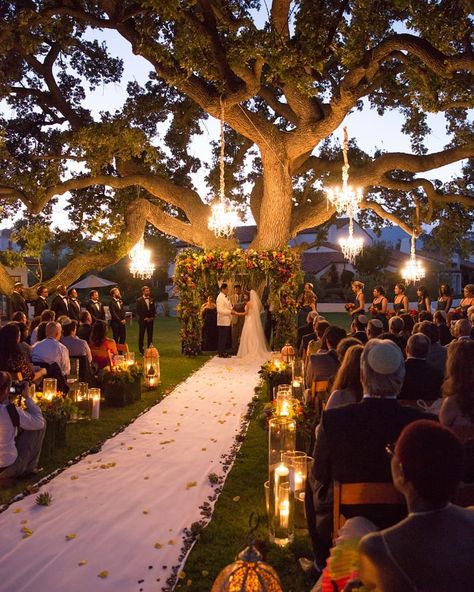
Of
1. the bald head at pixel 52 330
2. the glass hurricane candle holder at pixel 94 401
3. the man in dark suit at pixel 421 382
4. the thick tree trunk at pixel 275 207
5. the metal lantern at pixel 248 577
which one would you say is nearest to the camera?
the metal lantern at pixel 248 577

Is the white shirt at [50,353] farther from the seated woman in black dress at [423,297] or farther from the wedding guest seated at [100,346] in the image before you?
the seated woman in black dress at [423,297]

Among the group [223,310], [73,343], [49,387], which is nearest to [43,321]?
[73,343]

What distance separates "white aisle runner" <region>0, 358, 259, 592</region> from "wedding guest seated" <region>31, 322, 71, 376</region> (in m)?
1.38

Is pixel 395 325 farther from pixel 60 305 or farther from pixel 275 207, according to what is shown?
pixel 275 207

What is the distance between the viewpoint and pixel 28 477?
20.7 ft

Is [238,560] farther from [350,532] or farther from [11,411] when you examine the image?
[11,411]

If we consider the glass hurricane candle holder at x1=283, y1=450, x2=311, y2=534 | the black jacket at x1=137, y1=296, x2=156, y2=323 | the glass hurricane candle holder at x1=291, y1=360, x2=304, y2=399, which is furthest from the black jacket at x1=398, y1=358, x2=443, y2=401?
the black jacket at x1=137, y1=296, x2=156, y2=323

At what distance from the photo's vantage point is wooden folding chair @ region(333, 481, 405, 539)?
3.20 m

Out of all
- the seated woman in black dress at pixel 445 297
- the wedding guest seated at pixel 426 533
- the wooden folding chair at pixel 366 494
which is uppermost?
the seated woman in black dress at pixel 445 297

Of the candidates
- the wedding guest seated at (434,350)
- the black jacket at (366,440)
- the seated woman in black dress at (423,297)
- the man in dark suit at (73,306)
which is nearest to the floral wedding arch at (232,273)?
the man in dark suit at (73,306)

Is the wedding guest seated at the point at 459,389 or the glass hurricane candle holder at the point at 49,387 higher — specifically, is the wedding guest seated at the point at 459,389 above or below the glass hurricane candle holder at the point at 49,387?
above

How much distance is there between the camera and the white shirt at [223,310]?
1639cm

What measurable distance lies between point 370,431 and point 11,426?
387 cm

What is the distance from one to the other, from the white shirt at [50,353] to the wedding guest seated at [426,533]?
7.11 m
